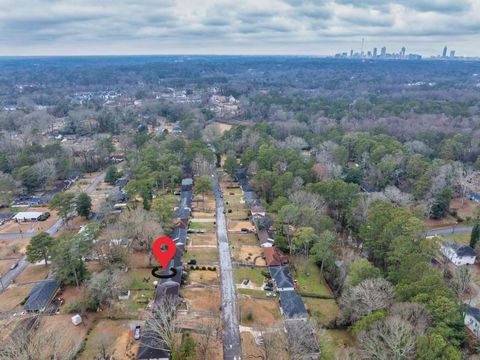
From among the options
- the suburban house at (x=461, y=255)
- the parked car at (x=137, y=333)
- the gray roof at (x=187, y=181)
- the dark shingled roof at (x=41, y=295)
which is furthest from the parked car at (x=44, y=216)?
the suburban house at (x=461, y=255)

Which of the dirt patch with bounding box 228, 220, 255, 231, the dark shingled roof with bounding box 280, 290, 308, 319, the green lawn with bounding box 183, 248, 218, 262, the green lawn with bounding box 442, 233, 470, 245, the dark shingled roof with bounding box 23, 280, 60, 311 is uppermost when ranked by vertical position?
the dark shingled roof with bounding box 23, 280, 60, 311

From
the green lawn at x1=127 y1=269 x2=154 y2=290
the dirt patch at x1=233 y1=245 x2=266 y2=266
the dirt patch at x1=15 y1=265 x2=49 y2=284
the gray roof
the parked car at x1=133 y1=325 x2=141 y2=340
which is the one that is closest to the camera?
the parked car at x1=133 y1=325 x2=141 y2=340

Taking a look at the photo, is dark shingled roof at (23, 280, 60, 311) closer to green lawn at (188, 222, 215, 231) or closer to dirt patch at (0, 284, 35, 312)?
dirt patch at (0, 284, 35, 312)

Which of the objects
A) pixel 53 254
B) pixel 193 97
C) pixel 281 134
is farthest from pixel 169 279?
pixel 193 97

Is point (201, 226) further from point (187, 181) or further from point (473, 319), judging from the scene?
point (473, 319)

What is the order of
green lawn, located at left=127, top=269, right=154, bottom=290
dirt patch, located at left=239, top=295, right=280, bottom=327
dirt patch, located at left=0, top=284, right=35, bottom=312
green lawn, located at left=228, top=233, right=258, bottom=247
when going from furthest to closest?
green lawn, located at left=228, top=233, right=258, bottom=247
green lawn, located at left=127, top=269, right=154, bottom=290
dirt patch, located at left=0, top=284, right=35, bottom=312
dirt patch, located at left=239, top=295, right=280, bottom=327

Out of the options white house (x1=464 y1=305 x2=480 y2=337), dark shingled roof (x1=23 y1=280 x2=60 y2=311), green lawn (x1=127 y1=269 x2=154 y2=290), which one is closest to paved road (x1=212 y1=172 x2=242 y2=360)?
green lawn (x1=127 y1=269 x2=154 y2=290)

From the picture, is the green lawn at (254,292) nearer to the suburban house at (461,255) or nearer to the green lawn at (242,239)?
the green lawn at (242,239)

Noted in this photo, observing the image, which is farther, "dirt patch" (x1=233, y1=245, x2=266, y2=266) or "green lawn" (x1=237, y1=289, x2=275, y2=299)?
"dirt patch" (x1=233, y1=245, x2=266, y2=266)
